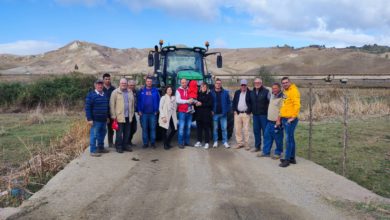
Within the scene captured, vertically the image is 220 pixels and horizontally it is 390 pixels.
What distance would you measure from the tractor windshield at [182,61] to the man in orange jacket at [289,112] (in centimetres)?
503

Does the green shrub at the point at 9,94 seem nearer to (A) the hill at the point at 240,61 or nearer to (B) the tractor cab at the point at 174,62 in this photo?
(B) the tractor cab at the point at 174,62

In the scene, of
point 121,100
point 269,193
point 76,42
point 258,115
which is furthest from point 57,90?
point 76,42

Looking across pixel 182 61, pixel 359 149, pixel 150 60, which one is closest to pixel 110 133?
pixel 150 60

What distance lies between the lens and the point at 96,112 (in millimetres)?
8750

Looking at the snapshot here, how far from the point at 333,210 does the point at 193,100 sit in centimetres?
487

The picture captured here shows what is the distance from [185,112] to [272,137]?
225 centimetres

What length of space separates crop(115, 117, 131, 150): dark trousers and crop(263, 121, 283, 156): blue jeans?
10.4 ft

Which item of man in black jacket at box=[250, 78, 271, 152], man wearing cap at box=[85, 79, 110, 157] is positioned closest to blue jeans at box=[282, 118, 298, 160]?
man in black jacket at box=[250, 78, 271, 152]

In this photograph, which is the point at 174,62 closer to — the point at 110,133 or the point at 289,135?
the point at 110,133

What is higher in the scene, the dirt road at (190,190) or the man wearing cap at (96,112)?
the man wearing cap at (96,112)

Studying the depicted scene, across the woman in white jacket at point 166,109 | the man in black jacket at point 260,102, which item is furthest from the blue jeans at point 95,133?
the man in black jacket at point 260,102

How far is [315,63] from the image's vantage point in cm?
6031

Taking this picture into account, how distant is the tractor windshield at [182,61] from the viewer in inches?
496

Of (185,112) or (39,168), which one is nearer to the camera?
(39,168)
